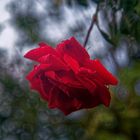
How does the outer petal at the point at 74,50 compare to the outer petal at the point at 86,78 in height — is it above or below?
above

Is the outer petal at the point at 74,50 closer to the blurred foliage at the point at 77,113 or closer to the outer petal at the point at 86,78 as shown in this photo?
the outer petal at the point at 86,78

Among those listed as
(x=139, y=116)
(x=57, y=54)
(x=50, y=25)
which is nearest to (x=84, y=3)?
(x=139, y=116)

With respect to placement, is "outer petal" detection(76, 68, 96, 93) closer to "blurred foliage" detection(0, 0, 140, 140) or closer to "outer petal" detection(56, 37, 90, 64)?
"outer petal" detection(56, 37, 90, 64)

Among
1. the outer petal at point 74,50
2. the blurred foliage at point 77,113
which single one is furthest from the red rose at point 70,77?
the blurred foliage at point 77,113

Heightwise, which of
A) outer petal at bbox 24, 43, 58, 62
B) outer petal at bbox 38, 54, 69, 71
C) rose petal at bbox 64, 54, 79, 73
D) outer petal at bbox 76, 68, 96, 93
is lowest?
outer petal at bbox 76, 68, 96, 93

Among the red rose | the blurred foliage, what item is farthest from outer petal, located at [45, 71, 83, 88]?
the blurred foliage

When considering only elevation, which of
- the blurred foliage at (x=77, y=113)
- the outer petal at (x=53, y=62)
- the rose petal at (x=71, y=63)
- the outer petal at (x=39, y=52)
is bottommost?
the blurred foliage at (x=77, y=113)
